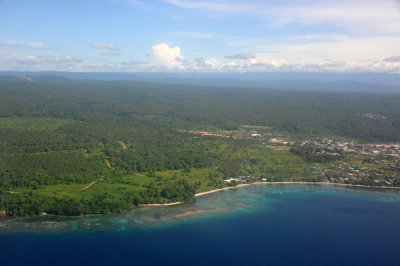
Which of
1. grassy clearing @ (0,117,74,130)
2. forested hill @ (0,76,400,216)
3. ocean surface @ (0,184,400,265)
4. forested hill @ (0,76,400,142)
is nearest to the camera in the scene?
ocean surface @ (0,184,400,265)

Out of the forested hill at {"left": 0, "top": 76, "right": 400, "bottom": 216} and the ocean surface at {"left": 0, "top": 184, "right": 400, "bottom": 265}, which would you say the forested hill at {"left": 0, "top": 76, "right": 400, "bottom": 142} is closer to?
the forested hill at {"left": 0, "top": 76, "right": 400, "bottom": 216}

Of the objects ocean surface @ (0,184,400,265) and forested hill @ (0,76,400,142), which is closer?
ocean surface @ (0,184,400,265)

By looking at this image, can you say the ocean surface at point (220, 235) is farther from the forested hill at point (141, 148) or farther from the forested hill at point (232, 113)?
the forested hill at point (232, 113)

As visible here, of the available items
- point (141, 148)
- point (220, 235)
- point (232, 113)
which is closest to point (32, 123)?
point (141, 148)

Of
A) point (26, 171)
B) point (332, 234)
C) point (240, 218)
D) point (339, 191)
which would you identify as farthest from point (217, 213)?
point (26, 171)

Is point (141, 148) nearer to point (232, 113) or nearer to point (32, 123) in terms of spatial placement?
point (32, 123)

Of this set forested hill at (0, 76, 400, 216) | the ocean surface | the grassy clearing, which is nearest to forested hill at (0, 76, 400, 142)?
forested hill at (0, 76, 400, 216)

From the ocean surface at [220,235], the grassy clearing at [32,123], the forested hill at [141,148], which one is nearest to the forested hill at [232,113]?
the forested hill at [141,148]

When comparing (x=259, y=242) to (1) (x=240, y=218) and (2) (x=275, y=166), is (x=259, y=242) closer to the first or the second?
(1) (x=240, y=218)
